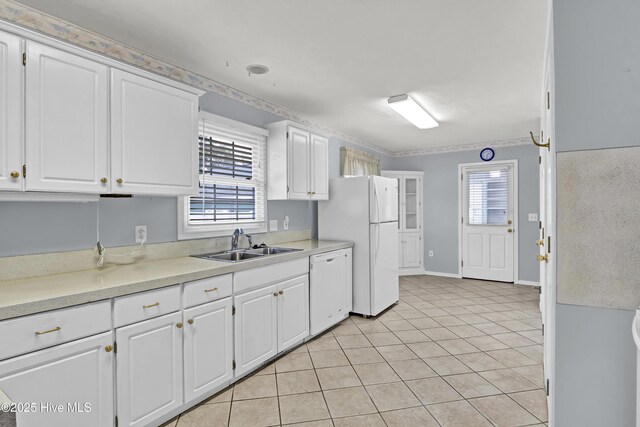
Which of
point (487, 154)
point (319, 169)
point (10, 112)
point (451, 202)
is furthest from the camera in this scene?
point (451, 202)

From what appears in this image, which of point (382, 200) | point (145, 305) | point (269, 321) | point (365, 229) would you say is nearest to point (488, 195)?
point (382, 200)

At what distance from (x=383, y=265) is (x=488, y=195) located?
10.0 feet

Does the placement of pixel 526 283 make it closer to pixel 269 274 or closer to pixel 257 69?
pixel 269 274

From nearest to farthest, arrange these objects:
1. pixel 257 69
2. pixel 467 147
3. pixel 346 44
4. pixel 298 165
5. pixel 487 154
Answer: pixel 346 44 → pixel 257 69 → pixel 298 165 → pixel 487 154 → pixel 467 147

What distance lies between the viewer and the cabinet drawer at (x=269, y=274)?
245 centimetres

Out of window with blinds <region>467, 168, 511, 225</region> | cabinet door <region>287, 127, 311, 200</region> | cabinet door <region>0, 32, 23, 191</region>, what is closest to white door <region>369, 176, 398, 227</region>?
cabinet door <region>287, 127, 311, 200</region>

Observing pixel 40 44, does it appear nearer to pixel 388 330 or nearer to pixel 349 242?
pixel 349 242

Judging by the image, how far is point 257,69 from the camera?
9.37ft

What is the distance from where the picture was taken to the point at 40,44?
5.67 feet

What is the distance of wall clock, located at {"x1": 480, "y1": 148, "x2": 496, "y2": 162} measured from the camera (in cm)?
591

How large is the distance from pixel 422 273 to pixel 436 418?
4732 millimetres

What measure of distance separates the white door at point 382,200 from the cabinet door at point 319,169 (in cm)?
54

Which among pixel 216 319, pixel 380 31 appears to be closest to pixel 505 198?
pixel 380 31

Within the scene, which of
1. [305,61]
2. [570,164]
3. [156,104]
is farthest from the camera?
[305,61]
